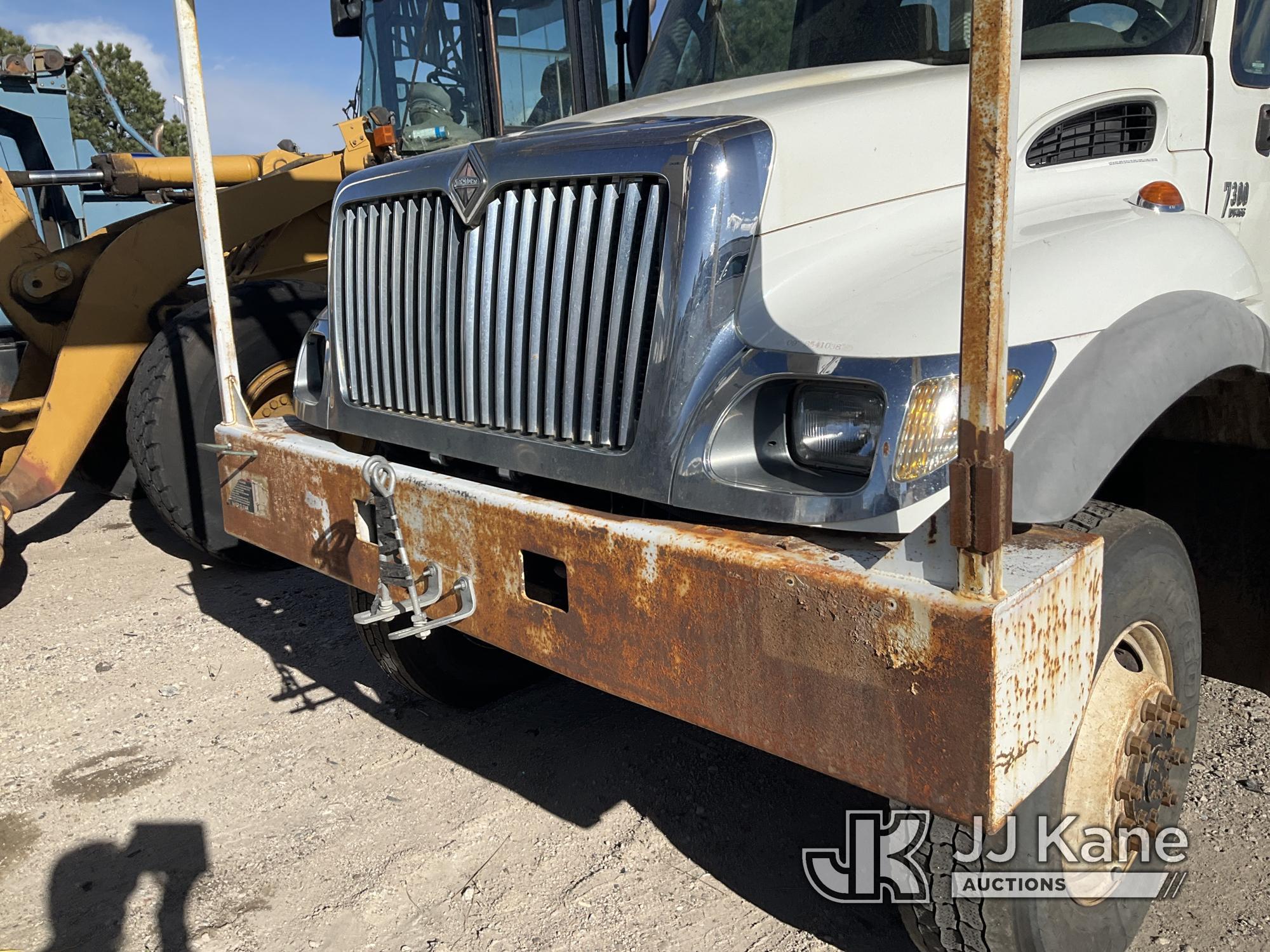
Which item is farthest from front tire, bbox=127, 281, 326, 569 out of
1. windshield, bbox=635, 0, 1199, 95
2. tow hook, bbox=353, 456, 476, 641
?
tow hook, bbox=353, 456, 476, 641

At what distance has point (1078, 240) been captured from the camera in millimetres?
2062

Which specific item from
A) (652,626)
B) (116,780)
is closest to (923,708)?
(652,626)

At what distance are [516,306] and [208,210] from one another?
1.44 meters

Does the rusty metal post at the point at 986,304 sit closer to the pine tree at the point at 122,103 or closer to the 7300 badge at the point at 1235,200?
the 7300 badge at the point at 1235,200

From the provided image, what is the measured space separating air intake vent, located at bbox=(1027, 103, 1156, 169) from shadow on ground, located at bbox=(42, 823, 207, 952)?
2.83 m

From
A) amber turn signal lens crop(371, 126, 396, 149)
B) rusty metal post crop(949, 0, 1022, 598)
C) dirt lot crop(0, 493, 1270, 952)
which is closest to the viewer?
rusty metal post crop(949, 0, 1022, 598)

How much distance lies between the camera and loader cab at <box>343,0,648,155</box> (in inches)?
162

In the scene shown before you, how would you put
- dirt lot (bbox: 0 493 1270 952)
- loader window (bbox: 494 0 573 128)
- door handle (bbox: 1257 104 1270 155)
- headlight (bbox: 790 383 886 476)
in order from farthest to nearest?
loader window (bbox: 494 0 573 128) → door handle (bbox: 1257 104 1270 155) → dirt lot (bbox: 0 493 1270 952) → headlight (bbox: 790 383 886 476)

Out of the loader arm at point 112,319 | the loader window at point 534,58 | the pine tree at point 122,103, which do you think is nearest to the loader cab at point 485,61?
the loader window at point 534,58

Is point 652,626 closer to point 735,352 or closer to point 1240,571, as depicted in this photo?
point 735,352

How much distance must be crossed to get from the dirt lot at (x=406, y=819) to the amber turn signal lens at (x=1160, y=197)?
5.56 feet

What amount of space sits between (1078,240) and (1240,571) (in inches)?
54.5

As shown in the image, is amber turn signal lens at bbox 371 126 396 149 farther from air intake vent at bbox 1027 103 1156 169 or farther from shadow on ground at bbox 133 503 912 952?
air intake vent at bbox 1027 103 1156 169

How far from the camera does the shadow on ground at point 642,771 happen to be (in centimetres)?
275
